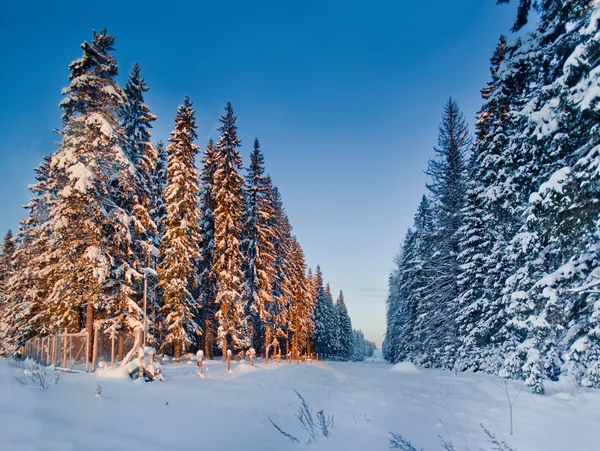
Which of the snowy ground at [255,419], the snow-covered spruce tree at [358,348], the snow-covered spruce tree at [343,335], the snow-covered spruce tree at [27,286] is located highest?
the snow-covered spruce tree at [27,286]

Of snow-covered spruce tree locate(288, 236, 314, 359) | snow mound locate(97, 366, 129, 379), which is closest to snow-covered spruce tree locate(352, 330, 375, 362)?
snow-covered spruce tree locate(288, 236, 314, 359)

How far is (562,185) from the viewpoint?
7332 millimetres

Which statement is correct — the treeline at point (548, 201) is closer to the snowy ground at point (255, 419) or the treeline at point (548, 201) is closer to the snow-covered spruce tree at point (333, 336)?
the snowy ground at point (255, 419)

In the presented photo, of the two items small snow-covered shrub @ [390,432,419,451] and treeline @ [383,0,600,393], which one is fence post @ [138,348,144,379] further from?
treeline @ [383,0,600,393]

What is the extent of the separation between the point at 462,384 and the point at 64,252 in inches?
722

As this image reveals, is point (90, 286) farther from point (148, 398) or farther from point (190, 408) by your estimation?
point (190, 408)

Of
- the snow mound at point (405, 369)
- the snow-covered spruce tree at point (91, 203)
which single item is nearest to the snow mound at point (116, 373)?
the snow-covered spruce tree at point (91, 203)

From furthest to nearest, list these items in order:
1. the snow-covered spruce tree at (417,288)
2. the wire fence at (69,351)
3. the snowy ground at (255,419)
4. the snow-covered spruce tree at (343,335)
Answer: the snow-covered spruce tree at (343,335)
the snow-covered spruce tree at (417,288)
the wire fence at (69,351)
the snowy ground at (255,419)

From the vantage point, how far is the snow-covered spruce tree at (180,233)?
76.5 feet

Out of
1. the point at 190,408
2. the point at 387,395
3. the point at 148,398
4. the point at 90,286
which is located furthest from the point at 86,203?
the point at 387,395

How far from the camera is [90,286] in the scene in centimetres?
1648

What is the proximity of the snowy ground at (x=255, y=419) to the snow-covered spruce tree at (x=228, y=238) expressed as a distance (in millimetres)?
13370

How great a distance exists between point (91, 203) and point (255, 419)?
562 inches

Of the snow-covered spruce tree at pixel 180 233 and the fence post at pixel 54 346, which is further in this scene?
the snow-covered spruce tree at pixel 180 233
